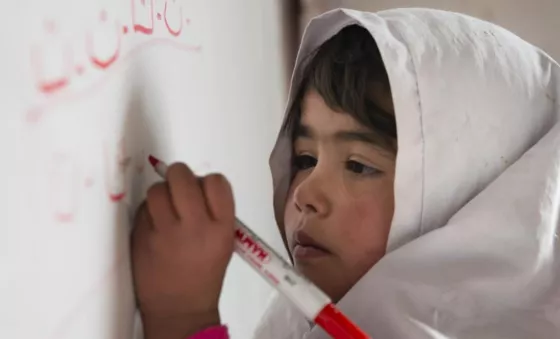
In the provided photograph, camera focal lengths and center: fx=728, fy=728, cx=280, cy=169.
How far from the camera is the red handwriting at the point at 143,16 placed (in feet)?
1.42

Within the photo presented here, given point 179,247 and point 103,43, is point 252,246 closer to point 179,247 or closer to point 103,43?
point 179,247

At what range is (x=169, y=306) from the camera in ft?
1.47

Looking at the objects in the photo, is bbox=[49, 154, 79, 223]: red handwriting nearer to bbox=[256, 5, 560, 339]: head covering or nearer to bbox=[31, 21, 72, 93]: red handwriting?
bbox=[31, 21, 72, 93]: red handwriting

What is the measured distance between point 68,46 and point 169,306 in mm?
179

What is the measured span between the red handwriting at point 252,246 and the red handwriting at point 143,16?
14cm

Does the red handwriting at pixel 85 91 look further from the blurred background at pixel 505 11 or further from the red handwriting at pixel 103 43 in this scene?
the blurred background at pixel 505 11

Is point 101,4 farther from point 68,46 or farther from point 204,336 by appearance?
point 204,336

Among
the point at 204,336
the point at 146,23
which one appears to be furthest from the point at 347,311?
the point at 146,23

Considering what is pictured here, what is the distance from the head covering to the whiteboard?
149mm

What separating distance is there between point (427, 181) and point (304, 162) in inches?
5.9

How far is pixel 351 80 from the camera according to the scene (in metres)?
0.63

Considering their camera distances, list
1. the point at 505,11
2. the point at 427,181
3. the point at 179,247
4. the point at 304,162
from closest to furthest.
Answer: the point at 179,247, the point at 427,181, the point at 304,162, the point at 505,11

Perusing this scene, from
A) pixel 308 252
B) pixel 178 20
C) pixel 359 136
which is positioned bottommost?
pixel 308 252

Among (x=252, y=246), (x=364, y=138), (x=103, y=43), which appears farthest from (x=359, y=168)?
(x=103, y=43)
